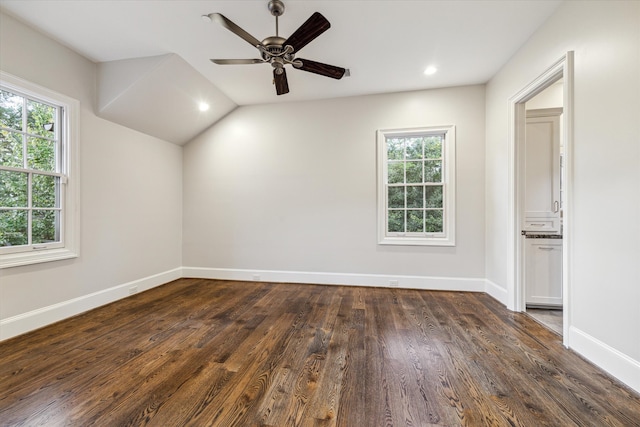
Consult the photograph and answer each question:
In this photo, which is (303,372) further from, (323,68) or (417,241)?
(417,241)

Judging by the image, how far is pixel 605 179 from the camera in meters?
1.82

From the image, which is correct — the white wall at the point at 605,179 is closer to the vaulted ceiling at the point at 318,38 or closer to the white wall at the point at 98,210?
the vaulted ceiling at the point at 318,38

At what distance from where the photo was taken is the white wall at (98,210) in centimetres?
242

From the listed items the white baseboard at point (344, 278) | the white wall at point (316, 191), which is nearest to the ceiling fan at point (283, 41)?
the white wall at point (316, 191)

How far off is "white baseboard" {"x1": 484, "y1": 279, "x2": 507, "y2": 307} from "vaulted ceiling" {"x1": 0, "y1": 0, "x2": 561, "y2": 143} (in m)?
2.74

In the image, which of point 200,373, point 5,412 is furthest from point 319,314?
point 5,412

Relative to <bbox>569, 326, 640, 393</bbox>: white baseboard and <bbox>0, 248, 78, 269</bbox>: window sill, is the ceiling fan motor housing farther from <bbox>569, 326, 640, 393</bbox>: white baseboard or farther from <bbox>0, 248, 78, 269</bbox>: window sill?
<bbox>569, 326, 640, 393</bbox>: white baseboard

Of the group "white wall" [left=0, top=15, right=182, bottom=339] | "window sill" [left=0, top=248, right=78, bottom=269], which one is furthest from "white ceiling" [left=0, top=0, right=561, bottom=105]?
"window sill" [left=0, top=248, right=78, bottom=269]

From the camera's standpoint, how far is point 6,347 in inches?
84.7

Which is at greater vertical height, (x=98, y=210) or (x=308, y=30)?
(x=308, y=30)

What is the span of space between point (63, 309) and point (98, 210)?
1129 mm

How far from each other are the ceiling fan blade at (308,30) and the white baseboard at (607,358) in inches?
117

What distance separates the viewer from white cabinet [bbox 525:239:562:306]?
119 inches

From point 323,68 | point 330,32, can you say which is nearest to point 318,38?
point 330,32
